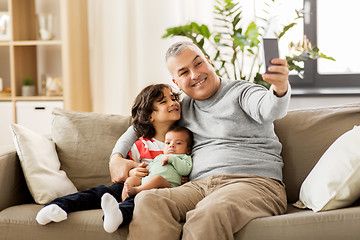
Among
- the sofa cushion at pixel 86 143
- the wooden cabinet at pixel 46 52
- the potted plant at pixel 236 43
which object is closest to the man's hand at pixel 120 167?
the sofa cushion at pixel 86 143

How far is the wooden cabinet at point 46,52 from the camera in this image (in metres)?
3.38

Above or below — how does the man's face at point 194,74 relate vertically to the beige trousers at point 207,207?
above

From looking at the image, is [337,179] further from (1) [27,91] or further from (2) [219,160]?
(1) [27,91]

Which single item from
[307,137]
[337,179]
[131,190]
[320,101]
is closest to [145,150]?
[131,190]

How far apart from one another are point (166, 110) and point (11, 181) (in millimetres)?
733

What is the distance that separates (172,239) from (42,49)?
260cm

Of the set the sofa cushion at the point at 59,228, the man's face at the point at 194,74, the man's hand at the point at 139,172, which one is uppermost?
the man's face at the point at 194,74

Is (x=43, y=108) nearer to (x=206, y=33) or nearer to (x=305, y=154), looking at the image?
(x=206, y=33)

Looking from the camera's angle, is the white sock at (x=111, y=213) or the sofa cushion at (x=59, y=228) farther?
the sofa cushion at (x=59, y=228)

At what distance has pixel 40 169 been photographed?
81.4 inches

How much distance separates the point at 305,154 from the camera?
209cm

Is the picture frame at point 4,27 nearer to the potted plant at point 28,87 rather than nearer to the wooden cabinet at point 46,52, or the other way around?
the wooden cabinet at point 46,52

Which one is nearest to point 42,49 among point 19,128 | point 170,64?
point 19,128

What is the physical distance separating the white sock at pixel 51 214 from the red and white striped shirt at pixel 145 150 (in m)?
0.46
